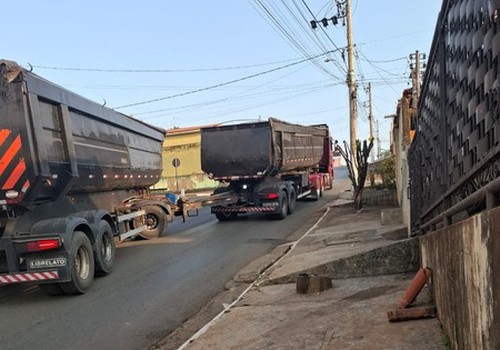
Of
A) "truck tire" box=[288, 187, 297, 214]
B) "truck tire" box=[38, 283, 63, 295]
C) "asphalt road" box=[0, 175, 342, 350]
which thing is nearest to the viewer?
"asphalt road" box=[0, 175, 342, 350]

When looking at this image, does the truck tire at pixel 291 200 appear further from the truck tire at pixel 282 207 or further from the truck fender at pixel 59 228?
the truck fender at pixel 59 228

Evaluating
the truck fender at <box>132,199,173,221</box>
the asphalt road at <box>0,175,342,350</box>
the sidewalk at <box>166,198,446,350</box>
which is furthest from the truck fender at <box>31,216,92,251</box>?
the truck fender at <box>132,199,173,221</box>

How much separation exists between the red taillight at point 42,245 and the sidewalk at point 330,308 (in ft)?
9.40

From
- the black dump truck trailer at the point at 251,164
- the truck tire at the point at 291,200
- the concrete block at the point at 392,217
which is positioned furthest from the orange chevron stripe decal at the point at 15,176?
the truck tire at the point at 291,200

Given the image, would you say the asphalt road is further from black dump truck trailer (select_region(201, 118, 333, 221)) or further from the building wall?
black dump truck trailer (select_region(201, 118, 333, 221))

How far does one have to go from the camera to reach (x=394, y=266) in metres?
6.79

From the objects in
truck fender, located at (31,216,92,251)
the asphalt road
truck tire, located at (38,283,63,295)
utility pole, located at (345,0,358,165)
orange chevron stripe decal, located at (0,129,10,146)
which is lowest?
the asphalt road

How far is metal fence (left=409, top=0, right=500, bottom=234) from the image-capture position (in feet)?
7.32

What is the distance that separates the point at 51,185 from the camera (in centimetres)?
777

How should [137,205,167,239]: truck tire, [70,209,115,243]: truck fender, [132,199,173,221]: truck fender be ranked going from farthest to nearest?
[137,205,167,239]: truck tire, [132,199,173,221]: truck fender, [70,209,115,243]: truck fender

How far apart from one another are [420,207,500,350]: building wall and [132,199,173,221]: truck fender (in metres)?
9.22

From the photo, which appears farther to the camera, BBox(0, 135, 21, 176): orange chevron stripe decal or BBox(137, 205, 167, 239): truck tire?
BBox(137, 205, 167, 239): truck tire

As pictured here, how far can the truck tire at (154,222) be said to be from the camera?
13.1 m

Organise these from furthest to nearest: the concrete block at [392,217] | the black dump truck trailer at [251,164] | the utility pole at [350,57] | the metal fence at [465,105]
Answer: the utility pole at [350,57] → the black dump truck trailer at [251,164] → the concrete block at [392,217] → the metal fence at [465,105]
